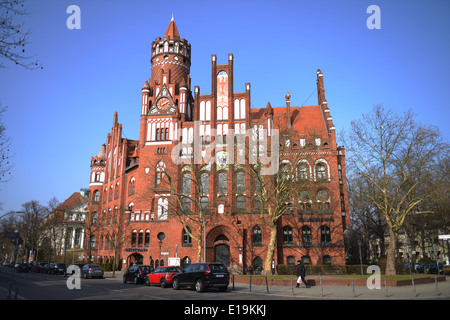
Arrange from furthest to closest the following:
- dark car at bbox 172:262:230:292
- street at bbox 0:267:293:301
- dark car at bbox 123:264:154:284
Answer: dark car at bbox 123:264:154:284 < dark car at bbox 172:262:230:292 < street at bbox 0:267:293:301

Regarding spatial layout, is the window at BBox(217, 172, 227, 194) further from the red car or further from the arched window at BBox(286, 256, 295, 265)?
the red car

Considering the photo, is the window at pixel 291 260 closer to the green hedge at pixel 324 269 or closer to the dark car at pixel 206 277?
the green hedge at pixel 324 269

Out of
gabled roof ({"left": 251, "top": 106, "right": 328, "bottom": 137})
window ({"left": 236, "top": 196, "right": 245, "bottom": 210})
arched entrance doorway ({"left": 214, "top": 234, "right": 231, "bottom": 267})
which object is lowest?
arched entrance doorway ({"left": 214, "top": 234, "right": 231, "bottom": 267})

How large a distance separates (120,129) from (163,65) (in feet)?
39.6

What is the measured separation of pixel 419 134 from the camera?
1043 inches

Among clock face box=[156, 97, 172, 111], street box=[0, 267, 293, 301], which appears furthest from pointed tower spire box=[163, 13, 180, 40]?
street box=[0, 267, 293, 301]

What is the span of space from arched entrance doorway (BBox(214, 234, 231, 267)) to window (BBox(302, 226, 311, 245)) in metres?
9.00

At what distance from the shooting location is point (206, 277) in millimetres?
18734

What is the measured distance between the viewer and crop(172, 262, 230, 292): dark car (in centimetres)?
1877

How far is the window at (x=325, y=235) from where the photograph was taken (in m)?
39.8

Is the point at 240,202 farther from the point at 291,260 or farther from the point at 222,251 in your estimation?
the point at 291,260

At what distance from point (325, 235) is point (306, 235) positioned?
2.16 meters
